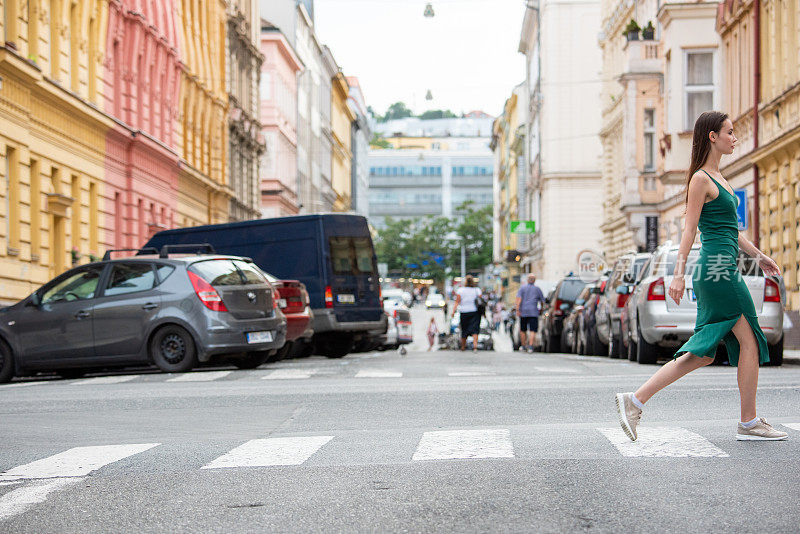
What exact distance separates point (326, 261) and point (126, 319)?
27.8 feet

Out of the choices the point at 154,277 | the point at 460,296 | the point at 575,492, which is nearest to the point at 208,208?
the point at 460,296

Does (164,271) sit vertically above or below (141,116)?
below

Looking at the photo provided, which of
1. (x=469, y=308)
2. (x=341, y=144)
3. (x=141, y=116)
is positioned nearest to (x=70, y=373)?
(x=469, y=308)

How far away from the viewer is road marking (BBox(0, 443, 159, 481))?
24.7 ft

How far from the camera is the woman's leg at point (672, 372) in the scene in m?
8.05

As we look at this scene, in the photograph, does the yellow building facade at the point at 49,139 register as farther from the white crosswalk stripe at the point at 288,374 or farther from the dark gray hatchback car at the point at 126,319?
the white crosswalk stripe at the point at 288,374

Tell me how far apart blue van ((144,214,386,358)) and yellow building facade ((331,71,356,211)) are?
79.4 metres

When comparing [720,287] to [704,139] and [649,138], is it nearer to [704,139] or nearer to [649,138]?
[704,139]

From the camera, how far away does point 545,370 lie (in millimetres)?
18516

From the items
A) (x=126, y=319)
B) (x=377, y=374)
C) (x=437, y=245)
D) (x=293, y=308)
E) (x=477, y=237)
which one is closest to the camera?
(x=377, y=374)

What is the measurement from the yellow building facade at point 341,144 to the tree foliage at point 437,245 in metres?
26.5

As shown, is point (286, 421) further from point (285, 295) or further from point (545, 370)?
point (285, 295)

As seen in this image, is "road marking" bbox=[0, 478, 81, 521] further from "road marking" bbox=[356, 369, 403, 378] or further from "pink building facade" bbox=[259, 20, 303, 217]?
"pink building facade" bbox=[259, 20, 303, 217]

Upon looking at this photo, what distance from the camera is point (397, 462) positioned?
7648 mm
